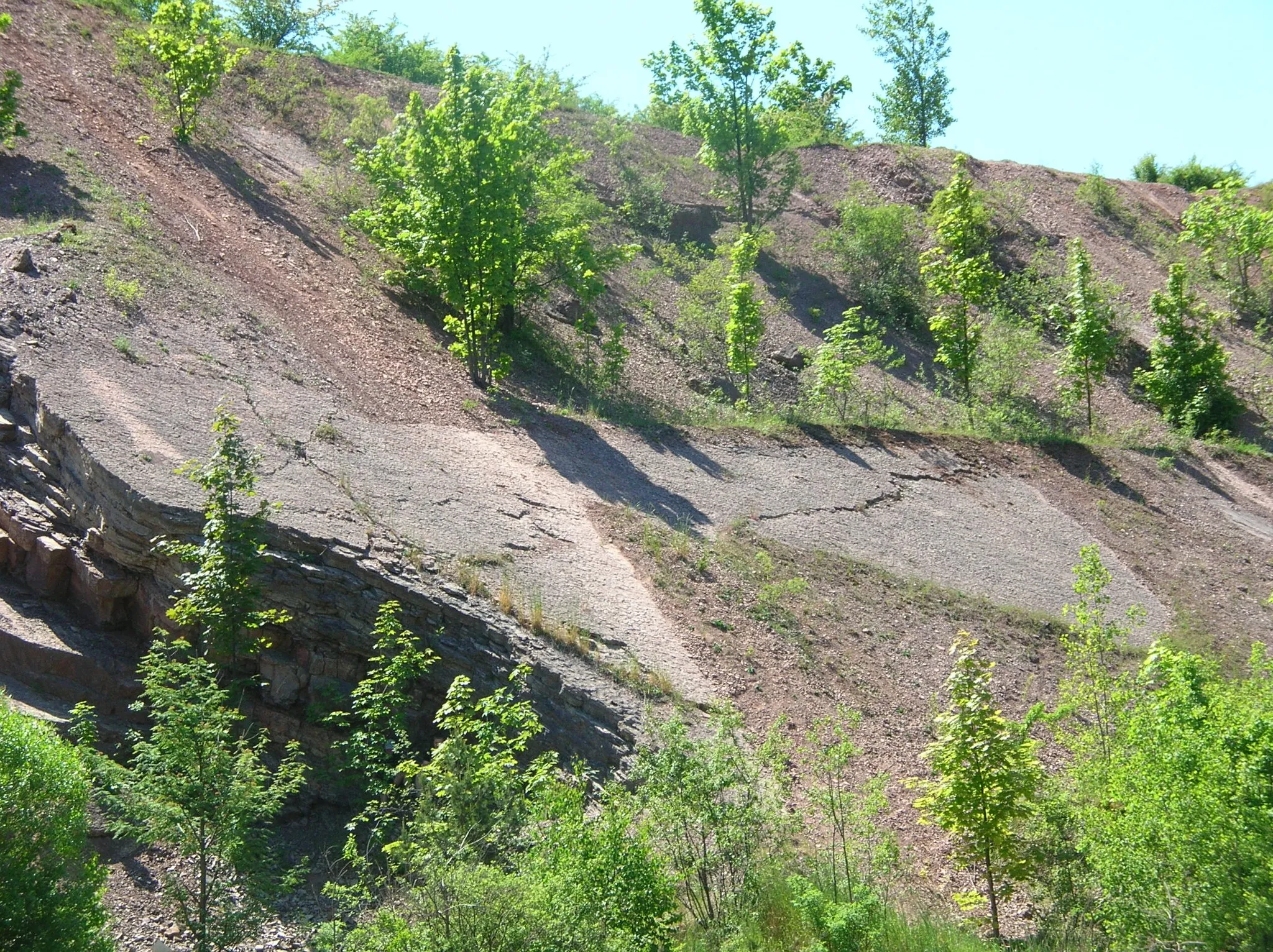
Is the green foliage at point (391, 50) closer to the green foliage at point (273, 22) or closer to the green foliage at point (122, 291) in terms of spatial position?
→ the green foliage at point (273, 22)

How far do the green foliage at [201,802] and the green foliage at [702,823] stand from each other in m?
2.93

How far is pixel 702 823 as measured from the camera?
9.63m

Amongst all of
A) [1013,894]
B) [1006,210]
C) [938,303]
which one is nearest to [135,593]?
[1013,894]

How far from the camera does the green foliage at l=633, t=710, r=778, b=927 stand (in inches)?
375

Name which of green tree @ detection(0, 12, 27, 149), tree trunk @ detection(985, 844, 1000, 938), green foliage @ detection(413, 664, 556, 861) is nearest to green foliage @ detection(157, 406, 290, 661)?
green foliage @ detection(413, 664, 556, 861)

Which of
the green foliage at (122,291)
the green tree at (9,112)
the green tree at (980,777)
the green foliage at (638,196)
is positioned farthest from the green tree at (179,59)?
the green tree at (980,777)

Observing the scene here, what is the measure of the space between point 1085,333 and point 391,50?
22466 mm

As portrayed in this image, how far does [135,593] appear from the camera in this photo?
38.8 feet

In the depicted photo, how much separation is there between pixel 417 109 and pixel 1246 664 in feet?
48.0

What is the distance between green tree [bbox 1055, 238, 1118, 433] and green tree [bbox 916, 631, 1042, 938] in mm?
14014

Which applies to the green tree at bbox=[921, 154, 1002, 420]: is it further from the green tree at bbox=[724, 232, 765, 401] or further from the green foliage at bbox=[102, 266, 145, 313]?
the green foliage at bbox=[102, 266, 145, 313]

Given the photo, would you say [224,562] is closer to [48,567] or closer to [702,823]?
[48,567]

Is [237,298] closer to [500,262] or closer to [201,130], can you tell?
[500,262]

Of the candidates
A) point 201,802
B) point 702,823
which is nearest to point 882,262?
point 702,823
